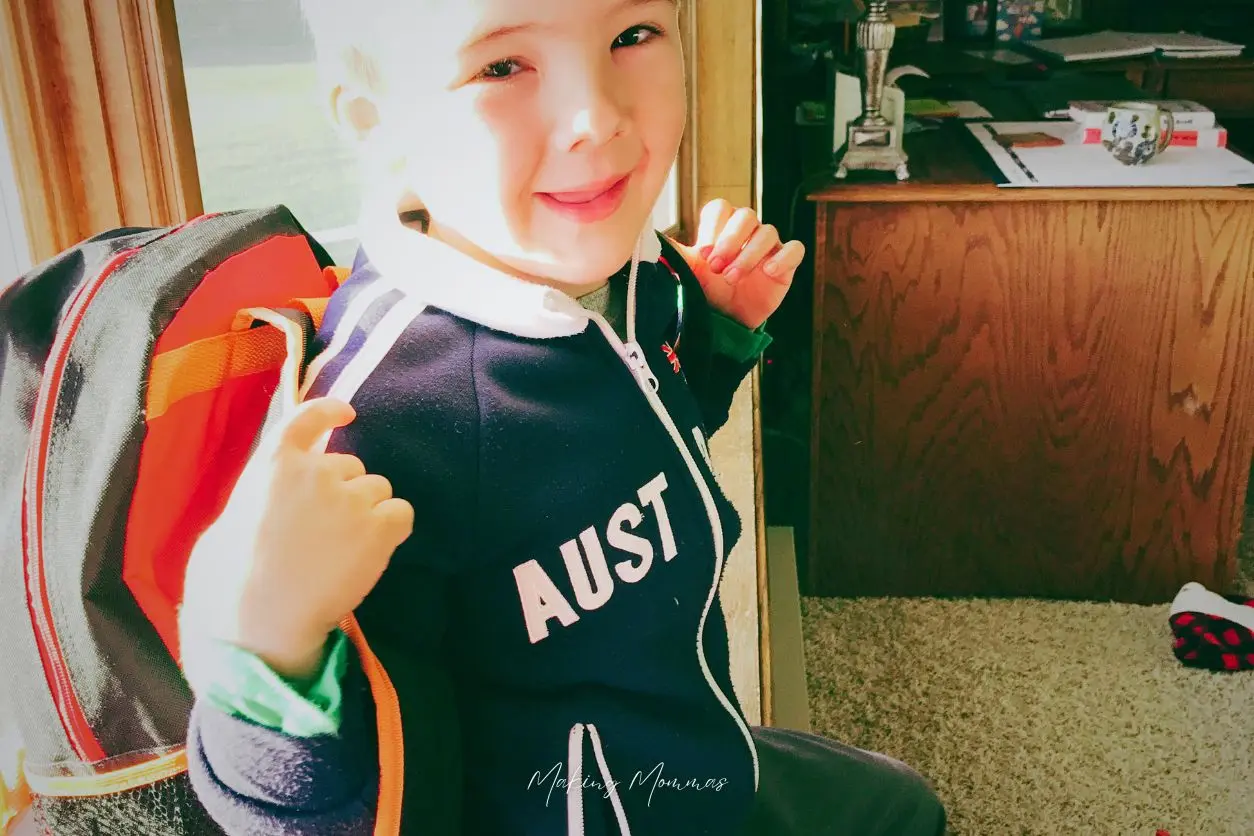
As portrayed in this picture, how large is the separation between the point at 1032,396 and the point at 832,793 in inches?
39.8

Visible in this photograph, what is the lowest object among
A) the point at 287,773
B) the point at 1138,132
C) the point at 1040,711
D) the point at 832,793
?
the point at 1040,711

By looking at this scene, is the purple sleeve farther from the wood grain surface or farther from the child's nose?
the wood grain surface

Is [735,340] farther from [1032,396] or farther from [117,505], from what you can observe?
[1032,396]

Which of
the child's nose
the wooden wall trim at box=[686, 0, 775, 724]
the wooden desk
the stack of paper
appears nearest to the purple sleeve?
the child's nose

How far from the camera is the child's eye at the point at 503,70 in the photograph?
1.82ft

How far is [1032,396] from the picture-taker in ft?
5.55

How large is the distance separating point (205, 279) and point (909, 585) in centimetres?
149

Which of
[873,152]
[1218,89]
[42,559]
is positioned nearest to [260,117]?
[42,559]

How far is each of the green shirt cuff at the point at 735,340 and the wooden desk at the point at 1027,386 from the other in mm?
805

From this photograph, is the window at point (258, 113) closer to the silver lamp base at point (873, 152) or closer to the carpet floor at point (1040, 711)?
the silver lamp base at point (873, 152)

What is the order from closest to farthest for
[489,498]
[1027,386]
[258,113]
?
[489,498], [258,113], [1027,386]

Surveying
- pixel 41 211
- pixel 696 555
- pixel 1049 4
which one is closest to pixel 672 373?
pixel 696 555

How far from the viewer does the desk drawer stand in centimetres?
254

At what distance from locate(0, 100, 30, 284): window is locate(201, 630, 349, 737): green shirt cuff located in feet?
1.54
